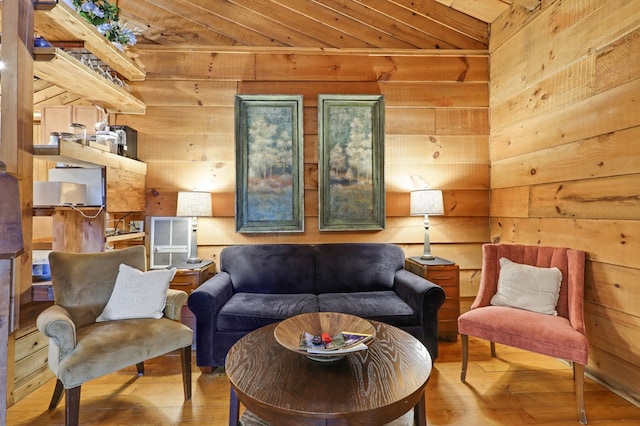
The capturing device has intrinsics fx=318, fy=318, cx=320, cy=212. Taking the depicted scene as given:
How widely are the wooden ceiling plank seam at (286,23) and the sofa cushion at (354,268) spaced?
2.06 meters

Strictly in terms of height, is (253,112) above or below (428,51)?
below

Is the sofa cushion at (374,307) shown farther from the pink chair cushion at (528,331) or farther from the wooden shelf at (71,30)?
the wooden shelf at (71,30)

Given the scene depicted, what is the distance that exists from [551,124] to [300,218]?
7.39ft

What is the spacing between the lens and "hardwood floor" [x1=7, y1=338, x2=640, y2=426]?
1.79m

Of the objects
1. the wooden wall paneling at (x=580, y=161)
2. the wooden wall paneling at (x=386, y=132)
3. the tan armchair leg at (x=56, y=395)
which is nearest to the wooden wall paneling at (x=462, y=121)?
the wooden wall paneling at (x=386, y=132)

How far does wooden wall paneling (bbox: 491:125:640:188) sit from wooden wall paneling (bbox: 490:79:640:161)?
0.15 feet

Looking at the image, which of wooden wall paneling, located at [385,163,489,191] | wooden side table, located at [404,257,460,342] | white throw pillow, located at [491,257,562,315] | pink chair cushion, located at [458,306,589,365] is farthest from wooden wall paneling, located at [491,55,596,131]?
pink chair cushion, located at [458,306,589,365]

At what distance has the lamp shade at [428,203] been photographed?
2877 mm

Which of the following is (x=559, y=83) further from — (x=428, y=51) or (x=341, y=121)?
(x=341, y=121)

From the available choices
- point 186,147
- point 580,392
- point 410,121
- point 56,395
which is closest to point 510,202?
point 410,121

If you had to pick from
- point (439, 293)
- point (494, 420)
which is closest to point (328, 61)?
point (439, 293)

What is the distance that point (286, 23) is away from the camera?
316 centimetres

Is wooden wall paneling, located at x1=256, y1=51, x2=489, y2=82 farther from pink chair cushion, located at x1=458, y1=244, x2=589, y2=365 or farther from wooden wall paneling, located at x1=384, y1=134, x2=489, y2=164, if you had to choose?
pink chair cushion, located at x1=458, y1=244, x2=589, y2=365

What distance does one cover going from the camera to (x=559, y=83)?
245cm
